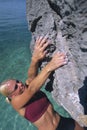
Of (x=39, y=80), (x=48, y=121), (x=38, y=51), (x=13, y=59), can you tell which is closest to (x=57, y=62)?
(x=39, y=80)

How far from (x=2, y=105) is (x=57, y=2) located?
8432 mm

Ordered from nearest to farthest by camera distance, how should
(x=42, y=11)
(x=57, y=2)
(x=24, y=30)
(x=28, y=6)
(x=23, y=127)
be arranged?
(x=57, y=2) < (x=42, y=11) < (x=28, y=6) < (x=23, y=127) < (x=24, y=30)

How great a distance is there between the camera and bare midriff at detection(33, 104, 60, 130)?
579 cm

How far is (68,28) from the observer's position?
546cm

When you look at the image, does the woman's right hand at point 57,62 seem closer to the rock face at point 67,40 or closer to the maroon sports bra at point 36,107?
the rock face at point 67,40

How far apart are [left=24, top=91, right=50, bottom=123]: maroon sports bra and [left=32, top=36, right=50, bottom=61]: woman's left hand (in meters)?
0.93

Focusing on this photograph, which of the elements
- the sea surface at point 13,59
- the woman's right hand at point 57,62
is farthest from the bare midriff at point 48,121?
the sea surface at point 13,59

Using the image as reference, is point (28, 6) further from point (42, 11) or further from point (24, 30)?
point (24, 30)

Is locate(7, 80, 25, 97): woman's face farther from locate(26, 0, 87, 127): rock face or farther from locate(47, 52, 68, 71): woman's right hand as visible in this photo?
locate(26, 0, 87, 127): rock face

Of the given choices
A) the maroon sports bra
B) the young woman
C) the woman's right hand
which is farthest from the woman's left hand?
the maroon sports bra

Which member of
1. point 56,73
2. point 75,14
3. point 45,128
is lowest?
point 45,128

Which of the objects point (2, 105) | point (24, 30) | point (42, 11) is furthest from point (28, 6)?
point (24, 30)

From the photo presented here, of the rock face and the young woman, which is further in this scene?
the young woman

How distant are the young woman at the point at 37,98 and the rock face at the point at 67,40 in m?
0.39
